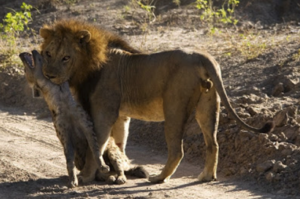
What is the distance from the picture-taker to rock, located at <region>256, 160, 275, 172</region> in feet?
26.2

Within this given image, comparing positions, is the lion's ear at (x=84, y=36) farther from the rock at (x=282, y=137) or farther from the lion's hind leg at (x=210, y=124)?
the rock at (x=282, y=137)

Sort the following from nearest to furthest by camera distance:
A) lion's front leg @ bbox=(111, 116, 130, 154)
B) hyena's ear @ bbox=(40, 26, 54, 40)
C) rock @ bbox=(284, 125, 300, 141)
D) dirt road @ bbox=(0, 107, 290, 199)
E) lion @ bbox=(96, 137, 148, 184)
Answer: dirt road @ bbox=(0, 107, 290, 199), lion @ bbox=(96, 137, 148, 184), hyena's ear @ bbox=(40, 26, 54, 40), rock @ bbox=(284, 125, 300, 141), lion's front leg @ bbox=(111, 116, 130, 154)

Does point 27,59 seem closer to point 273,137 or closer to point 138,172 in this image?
point 138,172

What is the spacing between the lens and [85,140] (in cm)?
805

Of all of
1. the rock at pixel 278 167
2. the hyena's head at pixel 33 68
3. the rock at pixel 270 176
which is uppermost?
the hyena's head at pixel 33 68

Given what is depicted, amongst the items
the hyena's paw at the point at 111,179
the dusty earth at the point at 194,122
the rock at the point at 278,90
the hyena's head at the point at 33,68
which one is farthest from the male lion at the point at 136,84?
the rock at the point at 278,90

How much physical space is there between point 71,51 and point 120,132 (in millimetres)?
1177

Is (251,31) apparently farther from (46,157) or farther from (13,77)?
(46,157)

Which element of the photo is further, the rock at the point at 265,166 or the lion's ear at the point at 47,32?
the lion's ear at the point at 47,32

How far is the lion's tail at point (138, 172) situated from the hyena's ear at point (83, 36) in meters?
1.62

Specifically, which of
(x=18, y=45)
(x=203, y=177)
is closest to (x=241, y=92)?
(x=203, y=177)

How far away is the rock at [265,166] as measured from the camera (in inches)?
314

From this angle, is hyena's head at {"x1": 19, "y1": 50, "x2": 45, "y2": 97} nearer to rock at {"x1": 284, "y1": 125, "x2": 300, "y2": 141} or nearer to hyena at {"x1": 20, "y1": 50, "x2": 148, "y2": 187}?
hyena at {"x1": 20, "y1": 50, "x2": 148, "y2": 187}

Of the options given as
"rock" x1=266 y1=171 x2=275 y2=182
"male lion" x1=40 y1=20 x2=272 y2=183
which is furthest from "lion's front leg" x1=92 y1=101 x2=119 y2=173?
"rock" x1=266 y1=171 x2=275 y2=182
